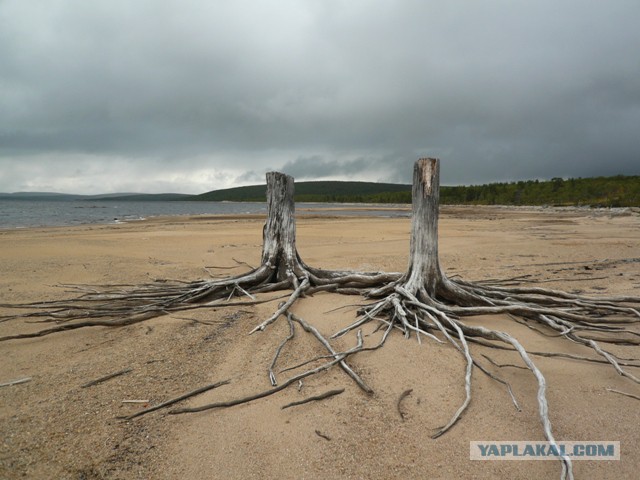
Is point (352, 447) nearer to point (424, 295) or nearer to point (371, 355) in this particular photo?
point (371, 355)

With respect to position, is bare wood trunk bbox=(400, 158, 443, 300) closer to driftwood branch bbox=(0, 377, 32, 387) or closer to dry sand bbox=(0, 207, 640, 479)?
dry sand bbox=(0, 207, 640, 479)

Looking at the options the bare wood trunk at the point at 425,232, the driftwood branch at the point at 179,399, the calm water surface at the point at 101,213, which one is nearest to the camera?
the driftwood branch at the point at 179,399

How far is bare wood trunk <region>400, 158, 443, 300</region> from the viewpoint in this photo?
518 centimetres

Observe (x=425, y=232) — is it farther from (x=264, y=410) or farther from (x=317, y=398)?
A: (x=264, y=410)

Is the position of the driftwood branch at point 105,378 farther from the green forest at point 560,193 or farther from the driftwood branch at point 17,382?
the green forest at point 560,193

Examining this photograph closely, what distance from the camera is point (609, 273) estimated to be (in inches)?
325

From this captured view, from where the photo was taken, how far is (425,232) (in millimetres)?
5234

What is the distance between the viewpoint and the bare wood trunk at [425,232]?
17.0 feet

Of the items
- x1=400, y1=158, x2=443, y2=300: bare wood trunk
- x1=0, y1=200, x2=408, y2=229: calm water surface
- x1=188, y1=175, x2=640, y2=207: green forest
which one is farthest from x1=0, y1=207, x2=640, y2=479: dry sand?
x1=188, y1=175, x2=640, y2=207: green forest

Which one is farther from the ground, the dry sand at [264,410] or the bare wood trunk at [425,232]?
the bare wood trunk at [425,232]

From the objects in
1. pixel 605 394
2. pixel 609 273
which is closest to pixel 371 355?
pixel 605 394

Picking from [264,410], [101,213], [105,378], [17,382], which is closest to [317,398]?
[264,410]

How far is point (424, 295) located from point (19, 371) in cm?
465

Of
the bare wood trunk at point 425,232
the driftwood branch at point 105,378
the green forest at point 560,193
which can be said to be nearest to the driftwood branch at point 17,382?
the driftwood branch at point 105,378
